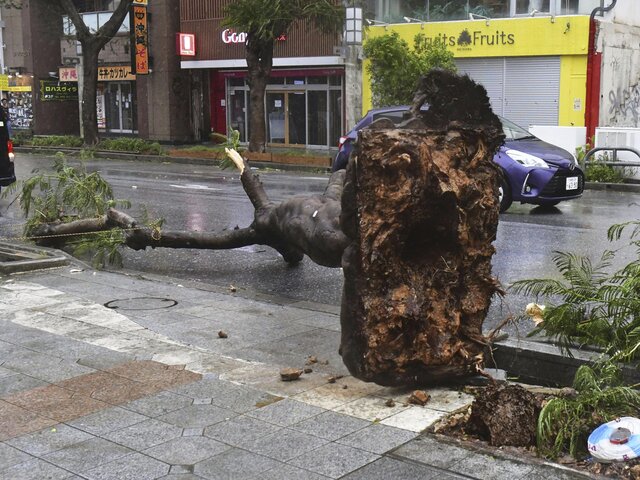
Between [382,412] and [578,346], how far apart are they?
1.41 m

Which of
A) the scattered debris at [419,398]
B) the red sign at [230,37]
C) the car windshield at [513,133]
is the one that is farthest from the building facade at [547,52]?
the scattered debris at [419,398]

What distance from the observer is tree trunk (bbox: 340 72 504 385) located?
5113mm

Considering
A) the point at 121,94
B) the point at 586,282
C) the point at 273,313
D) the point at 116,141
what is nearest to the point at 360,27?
the point at 116,141

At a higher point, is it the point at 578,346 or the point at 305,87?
the point at 305,87

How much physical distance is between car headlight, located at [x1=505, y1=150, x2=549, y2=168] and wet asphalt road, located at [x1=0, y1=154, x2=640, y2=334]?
0.82 meters

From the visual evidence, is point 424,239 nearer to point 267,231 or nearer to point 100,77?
point 267,231

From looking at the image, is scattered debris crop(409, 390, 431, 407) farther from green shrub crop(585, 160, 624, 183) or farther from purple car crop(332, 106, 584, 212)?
green shrub crop(585, 160, 624, 183)

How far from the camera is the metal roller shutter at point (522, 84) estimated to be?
24953 mm

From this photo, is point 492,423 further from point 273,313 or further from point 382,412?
point 273,313

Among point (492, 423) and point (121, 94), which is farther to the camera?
point (121, 94)

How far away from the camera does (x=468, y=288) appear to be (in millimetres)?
5473

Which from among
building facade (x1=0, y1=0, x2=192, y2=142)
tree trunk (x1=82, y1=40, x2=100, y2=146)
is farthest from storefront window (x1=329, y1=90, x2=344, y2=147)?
tree trunk (x1=82, y1=40, x2=100, y2=146)

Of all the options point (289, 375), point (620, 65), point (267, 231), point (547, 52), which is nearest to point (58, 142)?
point (547, 52)

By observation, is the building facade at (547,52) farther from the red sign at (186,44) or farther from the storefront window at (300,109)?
the red sign at (186,44)
